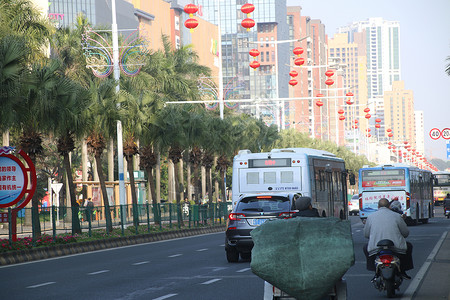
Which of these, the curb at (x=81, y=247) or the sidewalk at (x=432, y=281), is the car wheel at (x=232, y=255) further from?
the curb at (x=81, y=247)

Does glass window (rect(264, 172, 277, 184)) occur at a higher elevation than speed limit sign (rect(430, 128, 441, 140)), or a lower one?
lower

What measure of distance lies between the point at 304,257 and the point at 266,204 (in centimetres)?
1173

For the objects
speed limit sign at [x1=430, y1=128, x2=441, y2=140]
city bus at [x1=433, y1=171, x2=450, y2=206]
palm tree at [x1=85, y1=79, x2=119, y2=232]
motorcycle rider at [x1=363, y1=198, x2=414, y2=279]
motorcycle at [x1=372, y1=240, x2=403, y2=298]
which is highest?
palm tree at [x1=85, y1=79, x2=119, y2=232]

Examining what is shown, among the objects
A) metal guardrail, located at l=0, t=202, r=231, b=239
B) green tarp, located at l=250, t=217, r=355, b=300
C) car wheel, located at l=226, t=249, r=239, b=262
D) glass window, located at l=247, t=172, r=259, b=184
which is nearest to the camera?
green tarp, located at l=250, t=217, r=355, b=300

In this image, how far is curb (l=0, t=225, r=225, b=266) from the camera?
78.8ft

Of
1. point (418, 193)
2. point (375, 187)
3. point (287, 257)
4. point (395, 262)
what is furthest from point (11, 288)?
point (418, 193)

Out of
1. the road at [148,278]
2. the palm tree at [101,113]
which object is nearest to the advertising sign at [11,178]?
the road at [148,278]

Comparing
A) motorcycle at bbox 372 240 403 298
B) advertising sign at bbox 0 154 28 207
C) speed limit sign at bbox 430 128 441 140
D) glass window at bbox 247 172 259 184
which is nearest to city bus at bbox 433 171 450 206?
speed limit sign at bbox 430 128 441 140

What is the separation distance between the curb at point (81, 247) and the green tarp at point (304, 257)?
1572cm

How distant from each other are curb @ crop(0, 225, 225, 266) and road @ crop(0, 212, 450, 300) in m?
0.80

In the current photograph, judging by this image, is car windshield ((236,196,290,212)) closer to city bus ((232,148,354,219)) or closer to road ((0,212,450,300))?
road ((0,212,450,300))

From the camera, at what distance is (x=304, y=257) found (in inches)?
345

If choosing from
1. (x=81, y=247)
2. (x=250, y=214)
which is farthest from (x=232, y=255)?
(x=81, y=247)

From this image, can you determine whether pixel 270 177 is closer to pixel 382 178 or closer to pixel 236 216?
pixel 236 216
